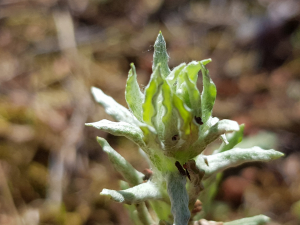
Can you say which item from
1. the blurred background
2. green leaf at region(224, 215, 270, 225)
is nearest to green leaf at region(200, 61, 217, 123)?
green leaf at region(224, 215, 270, 225)

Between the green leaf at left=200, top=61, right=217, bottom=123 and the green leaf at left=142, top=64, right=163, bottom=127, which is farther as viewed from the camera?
the green leaf at left=200, top=61, right=217, bottom=123

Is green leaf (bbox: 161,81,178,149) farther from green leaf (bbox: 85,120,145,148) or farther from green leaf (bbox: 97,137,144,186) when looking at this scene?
green leaf (bbox: 97,137,144,186)

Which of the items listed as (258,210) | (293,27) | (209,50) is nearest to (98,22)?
(209,50)

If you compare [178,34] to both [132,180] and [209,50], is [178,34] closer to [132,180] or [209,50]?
[209,50]

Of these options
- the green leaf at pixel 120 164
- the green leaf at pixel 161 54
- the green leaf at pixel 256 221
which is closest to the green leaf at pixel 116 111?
the green leaf at pixel 120 164

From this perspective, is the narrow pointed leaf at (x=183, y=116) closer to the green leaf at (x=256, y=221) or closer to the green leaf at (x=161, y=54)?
the green leaf at (x=161, y=54)

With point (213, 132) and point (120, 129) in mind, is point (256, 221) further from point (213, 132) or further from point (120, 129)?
→ point (120, 129)

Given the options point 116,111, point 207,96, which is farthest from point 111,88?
point 207,96
